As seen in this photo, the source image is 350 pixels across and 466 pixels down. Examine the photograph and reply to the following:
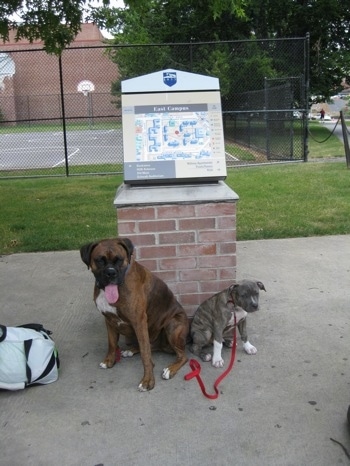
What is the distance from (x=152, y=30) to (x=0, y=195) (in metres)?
16.0

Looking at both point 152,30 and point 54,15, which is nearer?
point 54,15

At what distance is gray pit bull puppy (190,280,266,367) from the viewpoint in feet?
10.8

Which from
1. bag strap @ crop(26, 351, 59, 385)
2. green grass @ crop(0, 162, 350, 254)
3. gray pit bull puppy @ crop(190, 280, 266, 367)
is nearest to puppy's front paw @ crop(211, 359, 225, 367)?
gray pit bull puppy @ crop(190, 280, 266, 367)

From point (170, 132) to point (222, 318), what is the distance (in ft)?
5.21

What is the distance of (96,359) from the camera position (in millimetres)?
3629

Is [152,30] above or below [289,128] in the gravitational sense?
above

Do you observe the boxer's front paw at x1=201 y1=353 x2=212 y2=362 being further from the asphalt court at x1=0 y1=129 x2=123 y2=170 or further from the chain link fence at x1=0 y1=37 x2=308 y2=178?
the asphalt court at x1=0 y1=129 x2=123 y2=170

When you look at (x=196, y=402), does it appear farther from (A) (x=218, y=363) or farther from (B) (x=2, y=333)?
(B) (x=2, y=333)

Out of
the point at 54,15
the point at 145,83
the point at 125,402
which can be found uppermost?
the point at 54,15

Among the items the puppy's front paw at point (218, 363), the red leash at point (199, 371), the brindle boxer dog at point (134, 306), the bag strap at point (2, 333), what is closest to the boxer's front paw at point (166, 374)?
the brindle boxer dog at point (134, 306)

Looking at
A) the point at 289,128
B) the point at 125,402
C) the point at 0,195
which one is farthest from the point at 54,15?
the point at 289,128

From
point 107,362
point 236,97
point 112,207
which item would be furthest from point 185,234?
point 236,97

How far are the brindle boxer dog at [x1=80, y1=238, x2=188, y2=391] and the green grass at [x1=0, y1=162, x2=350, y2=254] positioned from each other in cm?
Answer: 311

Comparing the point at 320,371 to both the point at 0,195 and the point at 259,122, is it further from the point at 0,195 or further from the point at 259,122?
the point at 259,122
